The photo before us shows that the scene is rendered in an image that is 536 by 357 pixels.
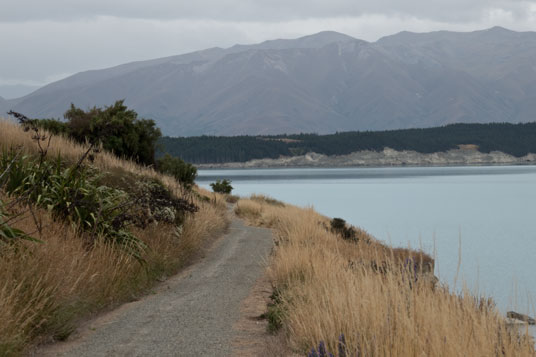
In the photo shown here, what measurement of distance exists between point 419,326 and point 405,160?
198 meters

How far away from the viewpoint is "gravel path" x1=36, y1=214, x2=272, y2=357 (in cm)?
674

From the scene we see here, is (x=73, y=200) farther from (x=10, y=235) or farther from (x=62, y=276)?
(x=62, y=276)

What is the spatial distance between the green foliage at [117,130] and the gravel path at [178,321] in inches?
449

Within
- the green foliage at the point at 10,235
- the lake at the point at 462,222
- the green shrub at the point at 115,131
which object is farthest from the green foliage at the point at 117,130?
the green foliage at the point at 10,235

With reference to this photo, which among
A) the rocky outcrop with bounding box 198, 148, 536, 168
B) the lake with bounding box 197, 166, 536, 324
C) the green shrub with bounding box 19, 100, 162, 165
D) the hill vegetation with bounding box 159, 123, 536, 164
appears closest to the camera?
the green shrub with bounding box 19, 100, 162, 165

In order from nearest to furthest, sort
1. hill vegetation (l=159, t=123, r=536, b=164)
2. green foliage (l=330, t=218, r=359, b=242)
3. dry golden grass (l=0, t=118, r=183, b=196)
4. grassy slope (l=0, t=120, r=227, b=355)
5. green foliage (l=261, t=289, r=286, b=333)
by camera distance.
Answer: grassy slope (l=0, t=120, r=227, b=355)
green foliage (l=261, t=289, r=286, b=333)
dry golden grass (l=0, t=118, r=183, b=196)
green foliage (l=330, t=218, r=359, b=242)
hill vegetation (l=159, t=123, r=536, b=164)

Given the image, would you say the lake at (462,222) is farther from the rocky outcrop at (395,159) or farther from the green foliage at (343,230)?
the rocky outcrop at (395,159)

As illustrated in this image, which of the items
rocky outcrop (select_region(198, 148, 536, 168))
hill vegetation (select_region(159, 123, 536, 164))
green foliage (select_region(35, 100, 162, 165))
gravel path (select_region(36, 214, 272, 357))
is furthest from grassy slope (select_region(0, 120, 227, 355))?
rocky outcrop (select_region(198, 148, 536, 168))

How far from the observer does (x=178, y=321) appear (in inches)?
317

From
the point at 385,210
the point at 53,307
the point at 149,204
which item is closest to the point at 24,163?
the point at 149,204

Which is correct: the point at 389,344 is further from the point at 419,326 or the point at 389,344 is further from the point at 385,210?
the point at 385,210

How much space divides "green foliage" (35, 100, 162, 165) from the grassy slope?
353 inches

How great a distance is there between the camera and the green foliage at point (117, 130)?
75.0 feet

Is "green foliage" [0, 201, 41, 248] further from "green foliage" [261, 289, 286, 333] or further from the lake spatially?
the lake
